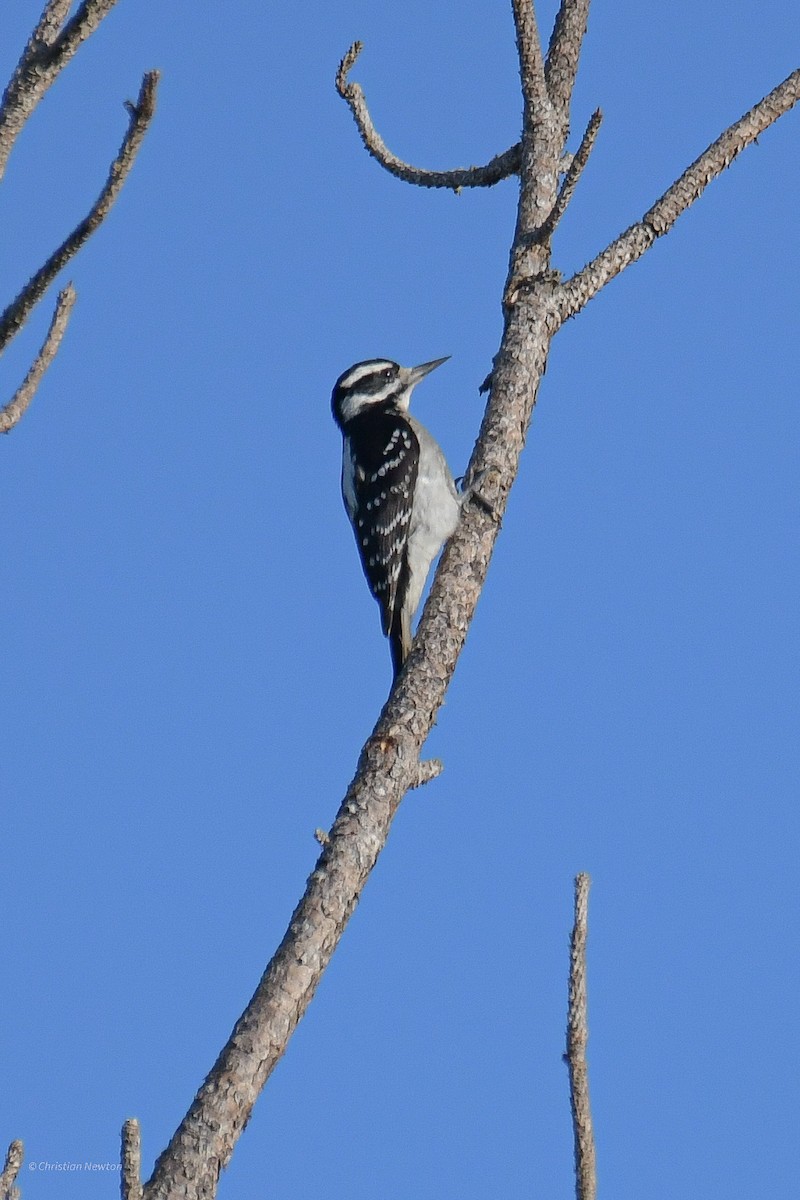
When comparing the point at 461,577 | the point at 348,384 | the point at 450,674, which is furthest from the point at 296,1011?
the point at 348,384

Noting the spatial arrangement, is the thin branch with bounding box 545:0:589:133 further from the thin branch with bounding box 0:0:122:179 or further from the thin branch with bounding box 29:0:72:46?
the thin branch with bounding box 0:0:122:179

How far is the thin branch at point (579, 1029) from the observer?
346 cm

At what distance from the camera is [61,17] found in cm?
292

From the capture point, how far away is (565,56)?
645 centimetres

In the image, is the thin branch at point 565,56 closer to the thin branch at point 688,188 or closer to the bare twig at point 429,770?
the thin branch at point 688,188

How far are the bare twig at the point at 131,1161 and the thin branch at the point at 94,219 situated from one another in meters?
1.56

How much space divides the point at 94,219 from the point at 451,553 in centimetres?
325

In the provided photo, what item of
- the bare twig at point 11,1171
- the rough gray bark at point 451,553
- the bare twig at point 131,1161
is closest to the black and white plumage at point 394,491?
the rough gray bark at point 451,553

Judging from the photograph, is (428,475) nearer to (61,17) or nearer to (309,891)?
(309,891)

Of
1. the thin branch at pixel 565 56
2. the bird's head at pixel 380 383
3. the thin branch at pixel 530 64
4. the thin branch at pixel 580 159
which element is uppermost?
the bird's head at pixel 380 383

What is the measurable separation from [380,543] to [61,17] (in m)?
5.29

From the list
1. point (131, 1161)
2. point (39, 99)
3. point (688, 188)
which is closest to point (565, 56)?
point (688, 188)

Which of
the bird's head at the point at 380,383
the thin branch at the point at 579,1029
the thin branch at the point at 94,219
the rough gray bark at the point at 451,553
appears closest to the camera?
the thin branch at the point at 94,219

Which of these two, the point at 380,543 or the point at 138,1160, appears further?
the point at 380,543
